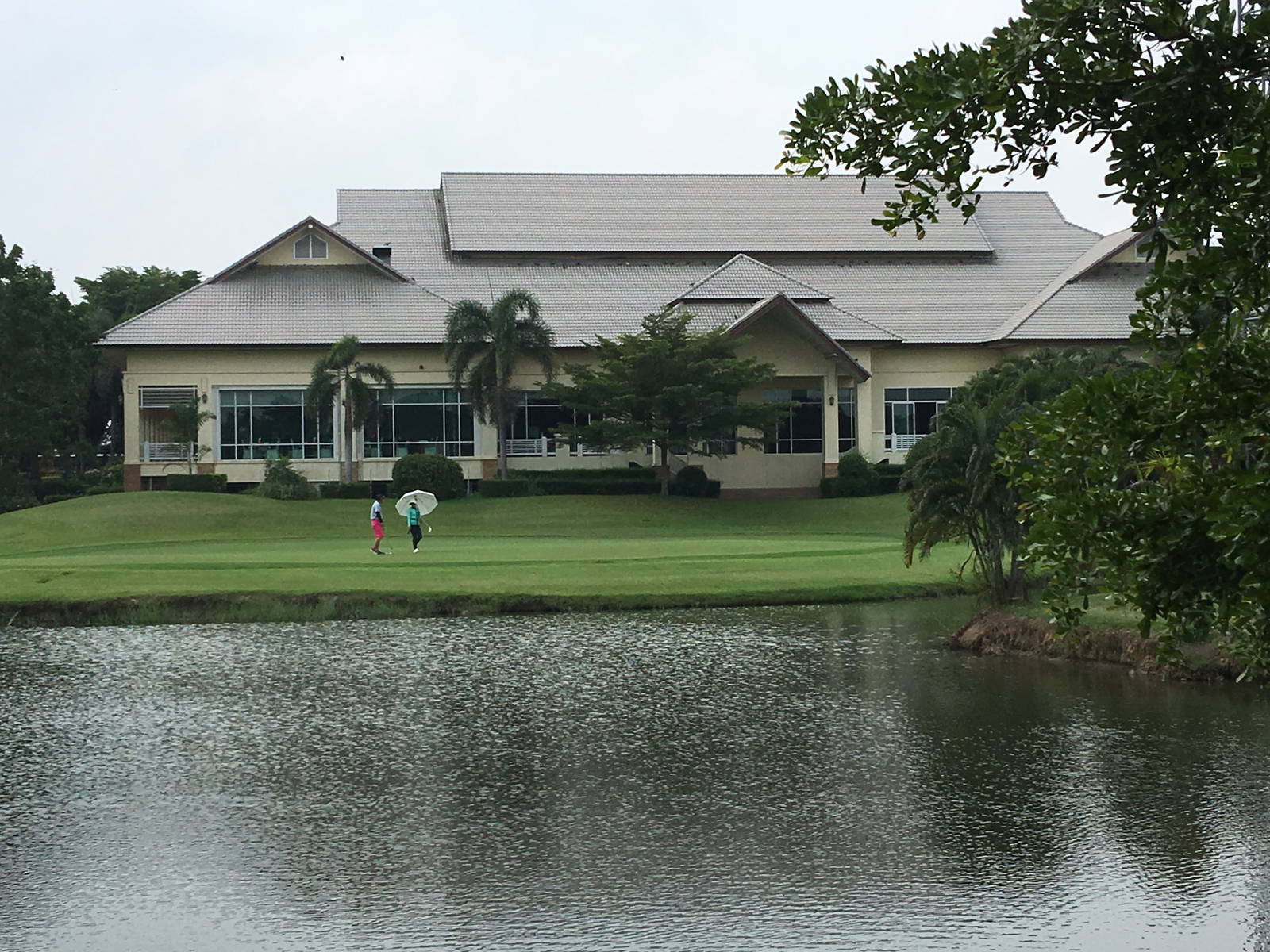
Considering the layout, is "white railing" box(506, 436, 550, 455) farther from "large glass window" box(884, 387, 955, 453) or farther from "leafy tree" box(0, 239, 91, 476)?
"leafy tree" box(0, 239, 91, 476)

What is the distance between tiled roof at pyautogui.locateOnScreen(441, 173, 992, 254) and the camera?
189 feet

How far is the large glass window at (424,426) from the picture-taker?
52.7 meters

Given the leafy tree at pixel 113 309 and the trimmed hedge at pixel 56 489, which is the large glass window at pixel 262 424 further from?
the leafy tree at pixel 113 309

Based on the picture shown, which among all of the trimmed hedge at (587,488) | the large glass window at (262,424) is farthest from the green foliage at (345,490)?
the trimmed hedge at (587,488)

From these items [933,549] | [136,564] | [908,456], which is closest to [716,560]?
[933,549]

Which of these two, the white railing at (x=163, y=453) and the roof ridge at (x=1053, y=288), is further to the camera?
the roof ridge at (x=1053, y=288)

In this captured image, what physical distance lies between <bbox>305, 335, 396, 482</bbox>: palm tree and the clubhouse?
0.59m

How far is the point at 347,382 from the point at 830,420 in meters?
16.0

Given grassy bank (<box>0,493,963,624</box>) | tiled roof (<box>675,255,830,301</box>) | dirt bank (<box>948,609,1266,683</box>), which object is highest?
tiled roof (<box>675,255,830,301</box>)

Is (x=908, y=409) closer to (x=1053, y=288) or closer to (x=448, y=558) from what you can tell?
(x=1053, y=288)

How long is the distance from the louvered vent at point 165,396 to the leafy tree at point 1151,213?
46357 millimetres

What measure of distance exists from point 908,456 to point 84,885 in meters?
15.4

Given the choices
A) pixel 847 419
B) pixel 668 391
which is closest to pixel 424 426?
pixel 668 391

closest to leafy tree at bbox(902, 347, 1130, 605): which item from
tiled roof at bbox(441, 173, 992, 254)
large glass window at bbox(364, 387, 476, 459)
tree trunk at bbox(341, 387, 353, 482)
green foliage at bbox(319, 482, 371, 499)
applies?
green foliage at bbox(319, 482, 371, 499)
